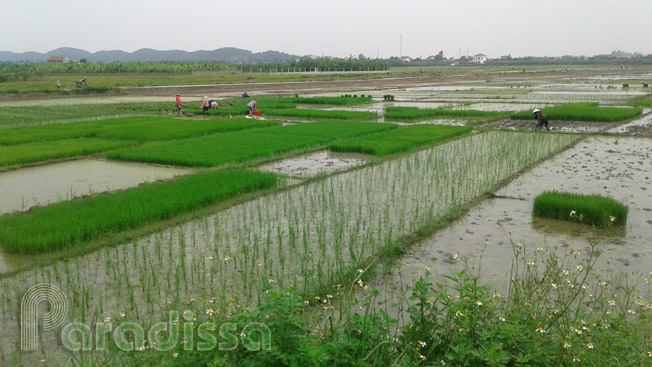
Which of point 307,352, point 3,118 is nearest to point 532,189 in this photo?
point 307,352

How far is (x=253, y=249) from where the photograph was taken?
15.9ft

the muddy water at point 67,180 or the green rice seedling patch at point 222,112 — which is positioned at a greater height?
the green rice seedling patch at point 222,112

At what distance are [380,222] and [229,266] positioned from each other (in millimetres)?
1896

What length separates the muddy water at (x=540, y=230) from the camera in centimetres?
453

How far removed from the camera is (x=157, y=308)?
3.65 metres

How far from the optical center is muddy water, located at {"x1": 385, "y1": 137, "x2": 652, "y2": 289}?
178 inches

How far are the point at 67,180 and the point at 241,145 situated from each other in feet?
11.5

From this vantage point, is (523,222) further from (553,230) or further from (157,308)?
(157,308)

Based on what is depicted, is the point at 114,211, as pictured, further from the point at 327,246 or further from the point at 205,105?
the point at 205,105

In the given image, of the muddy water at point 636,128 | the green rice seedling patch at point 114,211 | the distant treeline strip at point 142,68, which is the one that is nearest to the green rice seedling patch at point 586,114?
the muddy water at point 636,128

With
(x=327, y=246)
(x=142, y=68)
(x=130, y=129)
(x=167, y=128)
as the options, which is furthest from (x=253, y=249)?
(x=142, y=68)

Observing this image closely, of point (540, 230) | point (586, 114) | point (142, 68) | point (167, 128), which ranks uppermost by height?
point (142, 68)

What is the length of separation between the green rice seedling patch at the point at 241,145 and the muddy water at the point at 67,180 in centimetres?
37

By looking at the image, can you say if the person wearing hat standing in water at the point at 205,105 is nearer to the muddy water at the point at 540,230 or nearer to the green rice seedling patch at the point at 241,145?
the green rice seedling patch at the point at 241,145
